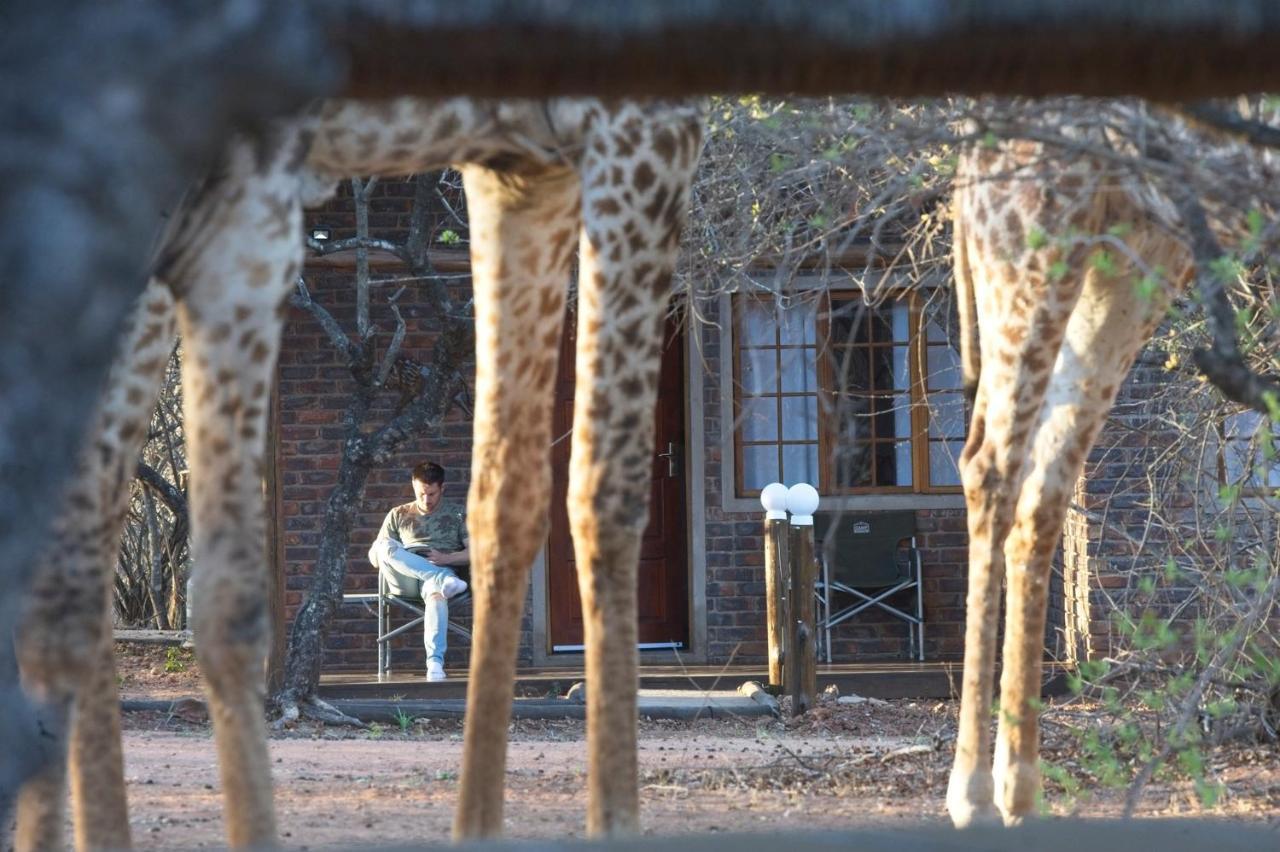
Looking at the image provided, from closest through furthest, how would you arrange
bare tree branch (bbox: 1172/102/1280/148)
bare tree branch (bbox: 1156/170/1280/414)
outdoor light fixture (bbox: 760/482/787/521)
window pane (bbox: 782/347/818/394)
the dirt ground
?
bare tree branch (bbox: 1172/102/1280/148)
bare tree branch (bbox: 1156/170/1280/414)
the dirt ground
outdoor light fixture (bbox: 760/482/787/521)
window pane (bbox: 782/347/818/394)

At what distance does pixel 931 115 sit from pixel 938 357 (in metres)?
8.99

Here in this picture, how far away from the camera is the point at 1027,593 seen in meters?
4.94

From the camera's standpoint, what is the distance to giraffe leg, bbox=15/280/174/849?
3.23 m

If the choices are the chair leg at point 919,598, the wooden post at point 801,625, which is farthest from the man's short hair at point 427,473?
the chair leg at point 919,598

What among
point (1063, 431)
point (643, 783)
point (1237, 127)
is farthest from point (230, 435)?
point (643, 783)

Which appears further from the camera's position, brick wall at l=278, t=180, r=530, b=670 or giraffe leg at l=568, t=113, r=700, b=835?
brick wall at l=278, t=180, r=530, b=670

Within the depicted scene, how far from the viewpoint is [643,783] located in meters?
6.27

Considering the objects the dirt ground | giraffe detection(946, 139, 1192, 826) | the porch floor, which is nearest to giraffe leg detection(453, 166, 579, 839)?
the dirt ground

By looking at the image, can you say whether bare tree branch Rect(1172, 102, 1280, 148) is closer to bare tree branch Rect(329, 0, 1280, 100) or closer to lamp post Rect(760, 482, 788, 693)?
bare tree branch Rect(329, 0, 1280, 100)

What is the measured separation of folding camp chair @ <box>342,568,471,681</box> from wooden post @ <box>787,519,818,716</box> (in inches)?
96.3

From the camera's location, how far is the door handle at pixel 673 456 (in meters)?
13.2

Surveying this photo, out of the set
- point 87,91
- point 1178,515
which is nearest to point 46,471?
point 87,91

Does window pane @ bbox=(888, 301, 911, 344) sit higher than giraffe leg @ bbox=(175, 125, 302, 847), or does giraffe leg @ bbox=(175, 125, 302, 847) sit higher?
window pane @ bbox=(888, 301, 911, 344)

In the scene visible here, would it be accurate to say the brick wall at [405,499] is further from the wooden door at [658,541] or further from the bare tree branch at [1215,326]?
the bare tree branch at [1215,326]
